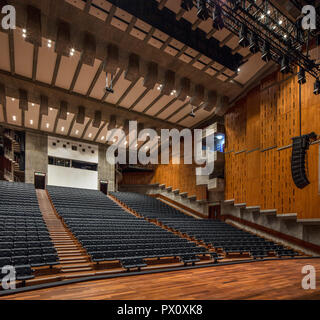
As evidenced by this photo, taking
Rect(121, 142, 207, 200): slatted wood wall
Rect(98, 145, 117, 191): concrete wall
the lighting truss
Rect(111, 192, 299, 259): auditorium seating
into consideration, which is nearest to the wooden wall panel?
Rect(121, 142, 207, 200): slatted wood wall

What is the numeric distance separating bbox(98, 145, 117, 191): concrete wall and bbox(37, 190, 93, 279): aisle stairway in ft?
14.3

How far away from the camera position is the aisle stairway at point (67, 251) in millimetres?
2803

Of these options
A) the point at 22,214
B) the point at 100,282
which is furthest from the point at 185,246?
the point at 22,214

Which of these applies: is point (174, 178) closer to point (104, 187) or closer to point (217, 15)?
point (104, 187)

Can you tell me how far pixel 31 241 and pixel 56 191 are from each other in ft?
13.1

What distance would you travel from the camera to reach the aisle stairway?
110 inches

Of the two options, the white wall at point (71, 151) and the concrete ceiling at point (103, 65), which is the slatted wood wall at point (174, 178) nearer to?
the concrete ceiling at point (103, 65)

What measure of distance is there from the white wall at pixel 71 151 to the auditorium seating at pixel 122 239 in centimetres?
353

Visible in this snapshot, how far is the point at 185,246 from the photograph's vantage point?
400 centimetres

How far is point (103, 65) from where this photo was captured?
13.9 ft

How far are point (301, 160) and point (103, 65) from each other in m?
3.91

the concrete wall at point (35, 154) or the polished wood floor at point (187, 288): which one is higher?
the concrete wall at point (35, 154)

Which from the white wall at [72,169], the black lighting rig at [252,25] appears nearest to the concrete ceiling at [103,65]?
the black lighting rig at [252,25]

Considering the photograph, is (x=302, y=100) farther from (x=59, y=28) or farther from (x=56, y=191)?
(x=56, y=191)
